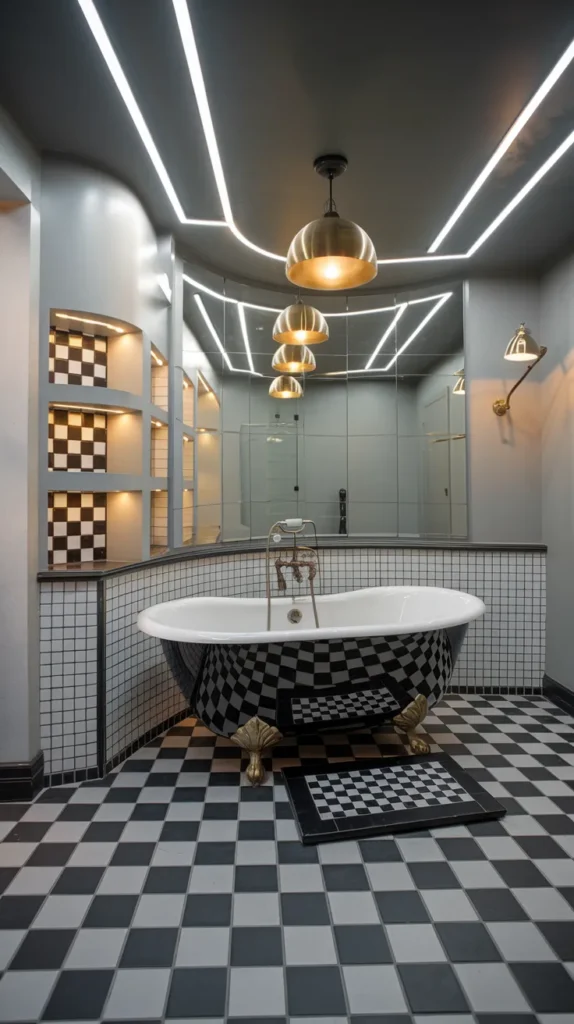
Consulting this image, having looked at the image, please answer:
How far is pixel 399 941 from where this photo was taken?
5.59ft

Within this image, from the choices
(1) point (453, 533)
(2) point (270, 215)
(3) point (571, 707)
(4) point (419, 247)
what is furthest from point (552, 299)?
(3) point (571, 707)

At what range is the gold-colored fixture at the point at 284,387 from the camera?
171 inches

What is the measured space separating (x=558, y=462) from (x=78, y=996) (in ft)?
11.6

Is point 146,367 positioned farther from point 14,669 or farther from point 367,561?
point 367,561

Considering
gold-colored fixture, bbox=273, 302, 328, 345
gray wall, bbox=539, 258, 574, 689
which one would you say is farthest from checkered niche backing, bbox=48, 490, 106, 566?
gray wall, bbox=539, 258, 574, 689

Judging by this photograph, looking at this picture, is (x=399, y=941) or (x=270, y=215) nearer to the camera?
(x=399, y=941)

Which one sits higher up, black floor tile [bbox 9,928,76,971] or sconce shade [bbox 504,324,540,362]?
sconce shade [bbox 504,324,540,362]

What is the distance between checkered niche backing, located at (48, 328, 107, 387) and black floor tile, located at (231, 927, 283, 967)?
2391 millimetres

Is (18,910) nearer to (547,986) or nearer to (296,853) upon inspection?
(296,853)

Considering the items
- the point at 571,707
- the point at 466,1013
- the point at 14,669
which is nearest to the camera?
the point at 466,1013

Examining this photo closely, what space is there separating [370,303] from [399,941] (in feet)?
12.7

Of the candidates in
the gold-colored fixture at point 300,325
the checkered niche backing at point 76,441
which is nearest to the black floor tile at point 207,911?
the checkered niche backing at point 76,441

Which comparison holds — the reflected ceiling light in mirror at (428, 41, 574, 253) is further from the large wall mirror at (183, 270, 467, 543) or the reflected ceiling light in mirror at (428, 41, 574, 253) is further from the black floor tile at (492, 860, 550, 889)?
the black floor tile at (492, 860, 550, 889)

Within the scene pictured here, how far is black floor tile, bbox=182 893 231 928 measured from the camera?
5.84 feet
